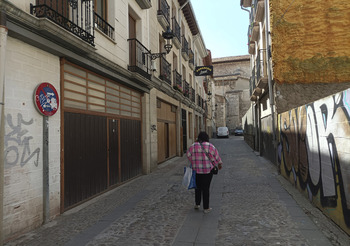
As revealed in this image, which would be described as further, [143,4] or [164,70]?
[164,70]

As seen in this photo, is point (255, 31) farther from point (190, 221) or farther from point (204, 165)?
point (190, 221)

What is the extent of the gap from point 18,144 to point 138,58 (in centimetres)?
566

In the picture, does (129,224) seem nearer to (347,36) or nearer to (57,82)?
(57,82)

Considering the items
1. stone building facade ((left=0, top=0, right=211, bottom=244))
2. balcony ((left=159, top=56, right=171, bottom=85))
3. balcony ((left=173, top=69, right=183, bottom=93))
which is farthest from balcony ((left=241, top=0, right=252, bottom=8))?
stone building facade ((left=0, top=0, right=211, bottom=244))

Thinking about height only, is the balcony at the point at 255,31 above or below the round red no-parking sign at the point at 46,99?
above

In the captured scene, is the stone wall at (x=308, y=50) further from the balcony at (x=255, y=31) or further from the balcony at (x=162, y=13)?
the balcony at (x=162, y=13)

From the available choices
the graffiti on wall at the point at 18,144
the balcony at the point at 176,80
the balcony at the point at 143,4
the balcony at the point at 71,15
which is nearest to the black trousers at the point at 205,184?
the graffiti on wall at the point at 18,144

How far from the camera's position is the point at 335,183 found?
392 centimetres

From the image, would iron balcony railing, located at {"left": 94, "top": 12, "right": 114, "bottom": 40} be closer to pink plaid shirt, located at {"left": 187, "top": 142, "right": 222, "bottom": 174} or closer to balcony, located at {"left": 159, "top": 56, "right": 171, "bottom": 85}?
balcony, located at {"left": 159, "top": 56, "right": 171, "bottom": 85}

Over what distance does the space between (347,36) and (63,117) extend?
9.39 meters

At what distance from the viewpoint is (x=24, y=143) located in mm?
4027

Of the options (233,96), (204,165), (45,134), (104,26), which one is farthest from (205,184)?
(233,96)

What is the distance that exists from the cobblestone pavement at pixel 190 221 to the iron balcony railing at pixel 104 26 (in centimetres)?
432

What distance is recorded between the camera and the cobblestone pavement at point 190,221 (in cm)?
363
